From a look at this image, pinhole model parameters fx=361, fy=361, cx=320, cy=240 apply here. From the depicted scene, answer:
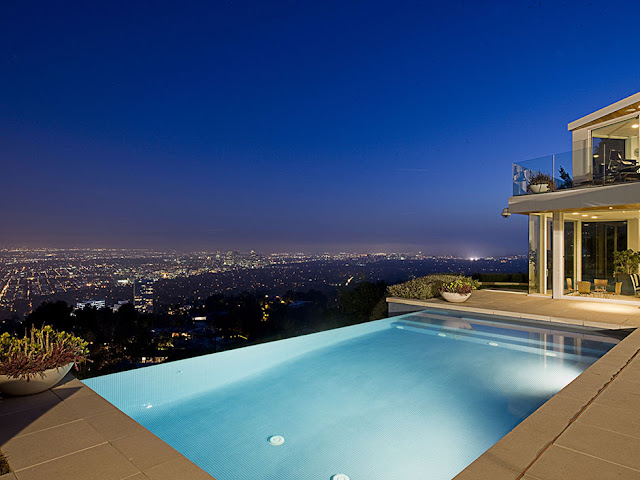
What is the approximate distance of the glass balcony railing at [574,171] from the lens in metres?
9.66

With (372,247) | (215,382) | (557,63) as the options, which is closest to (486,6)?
(557,63)

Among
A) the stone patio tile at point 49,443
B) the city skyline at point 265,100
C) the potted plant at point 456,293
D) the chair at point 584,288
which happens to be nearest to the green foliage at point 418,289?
the potted plant at point 456,293

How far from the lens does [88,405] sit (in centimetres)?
320

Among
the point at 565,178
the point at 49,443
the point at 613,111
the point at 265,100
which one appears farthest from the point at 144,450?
the point at 265,100

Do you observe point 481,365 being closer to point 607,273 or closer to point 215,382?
point 215,382

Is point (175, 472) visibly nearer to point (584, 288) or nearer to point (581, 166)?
point (584, 288)

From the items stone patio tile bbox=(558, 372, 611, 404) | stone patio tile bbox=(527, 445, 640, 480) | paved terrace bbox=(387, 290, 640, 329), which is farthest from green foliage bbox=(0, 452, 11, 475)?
paved terrace bbox=(387, 290, 640, 329)

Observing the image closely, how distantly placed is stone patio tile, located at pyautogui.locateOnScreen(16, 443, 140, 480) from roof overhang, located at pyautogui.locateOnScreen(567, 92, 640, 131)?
1449 centimetres

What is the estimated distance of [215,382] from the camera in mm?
5543

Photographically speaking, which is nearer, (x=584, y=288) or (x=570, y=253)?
(x=584, y=288)

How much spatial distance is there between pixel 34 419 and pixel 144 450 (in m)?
A: 1.18

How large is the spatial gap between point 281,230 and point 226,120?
2152cm

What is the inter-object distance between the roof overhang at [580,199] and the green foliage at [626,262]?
280 centimetres

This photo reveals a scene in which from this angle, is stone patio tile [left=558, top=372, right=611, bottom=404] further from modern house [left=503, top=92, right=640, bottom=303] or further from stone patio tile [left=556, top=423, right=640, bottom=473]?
modern house [left=503, top=92, right=640, bottom=303]
